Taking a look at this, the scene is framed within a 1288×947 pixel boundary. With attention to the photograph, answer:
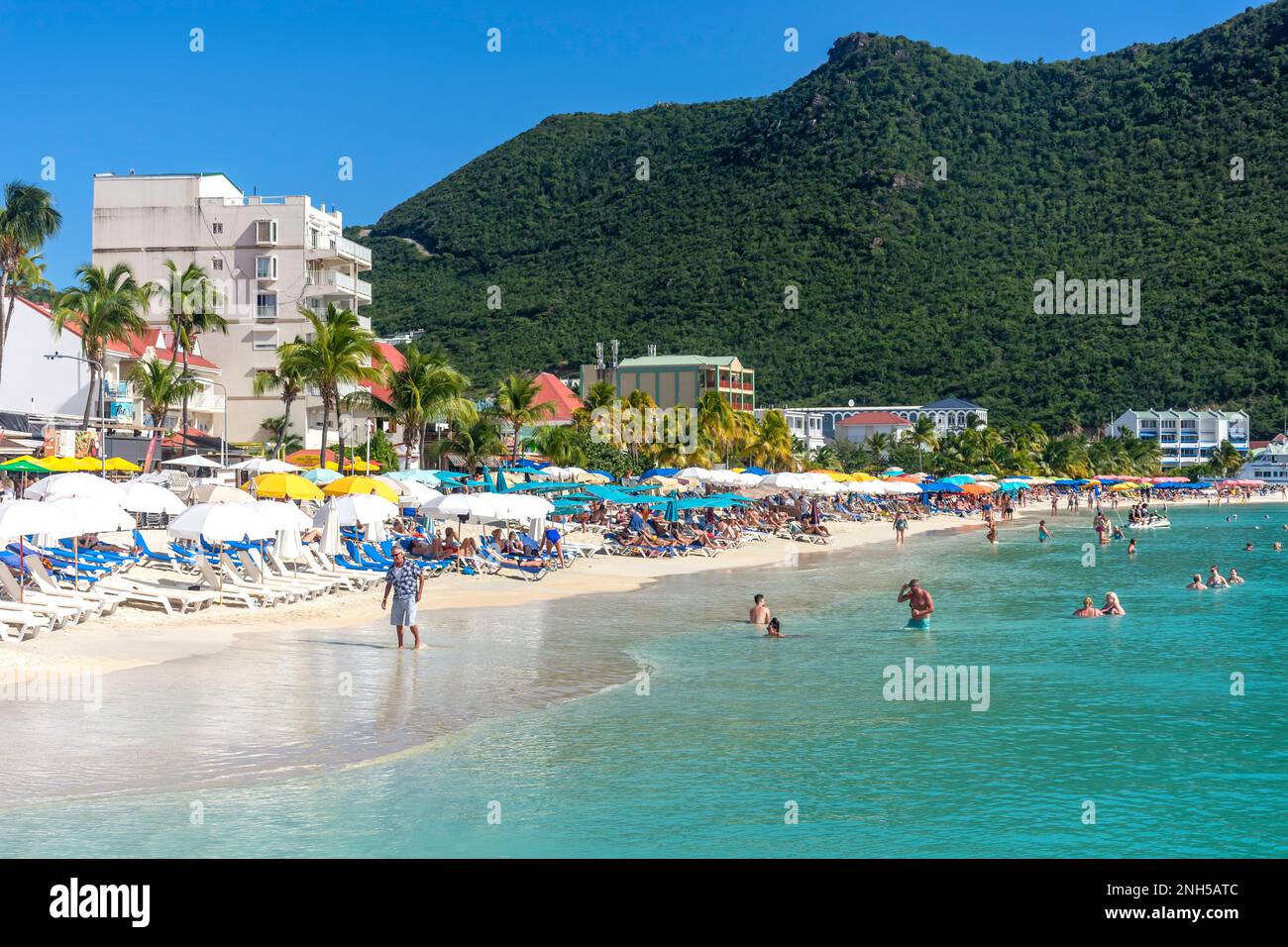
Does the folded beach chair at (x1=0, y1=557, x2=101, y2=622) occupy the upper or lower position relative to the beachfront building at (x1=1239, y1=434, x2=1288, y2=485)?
lower

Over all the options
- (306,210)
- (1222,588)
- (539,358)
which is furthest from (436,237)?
(1222,588)

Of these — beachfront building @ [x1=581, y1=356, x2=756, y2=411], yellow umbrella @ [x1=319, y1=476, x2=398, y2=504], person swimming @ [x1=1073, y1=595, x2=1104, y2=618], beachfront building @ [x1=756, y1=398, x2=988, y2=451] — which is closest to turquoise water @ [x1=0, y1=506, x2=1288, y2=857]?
person swimming @ [x1=1073, y1=595, x2=1104, y2=618]

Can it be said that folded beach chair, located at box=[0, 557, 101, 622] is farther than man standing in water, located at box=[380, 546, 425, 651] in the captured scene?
Yes

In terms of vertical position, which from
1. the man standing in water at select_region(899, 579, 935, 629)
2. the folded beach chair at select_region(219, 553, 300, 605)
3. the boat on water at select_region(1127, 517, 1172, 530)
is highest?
the folded beach chair at select_region(219, 553, 300, 605)

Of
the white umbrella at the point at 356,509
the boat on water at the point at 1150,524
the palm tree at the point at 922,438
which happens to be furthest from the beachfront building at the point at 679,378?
the white umbrella at the point at 356,509

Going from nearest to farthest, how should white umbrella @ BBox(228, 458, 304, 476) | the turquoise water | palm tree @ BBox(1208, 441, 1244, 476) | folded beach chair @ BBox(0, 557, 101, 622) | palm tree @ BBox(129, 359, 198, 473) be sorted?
1. the turquoise water
2. folded beach chair @ BBox(0, 557, 101, 622)
3. white umbrella @ BBox(228, 458, 304, 476)
4. palm tree @ BBox(129, 359, 198, 473)
5. palm tree @ BBox(1208, 441, 1244, 476)

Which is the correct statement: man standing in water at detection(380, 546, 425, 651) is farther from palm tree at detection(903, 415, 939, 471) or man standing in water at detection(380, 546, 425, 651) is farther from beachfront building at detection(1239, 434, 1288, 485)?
beachfront building at detection(1239, 434, 1288, 485)
